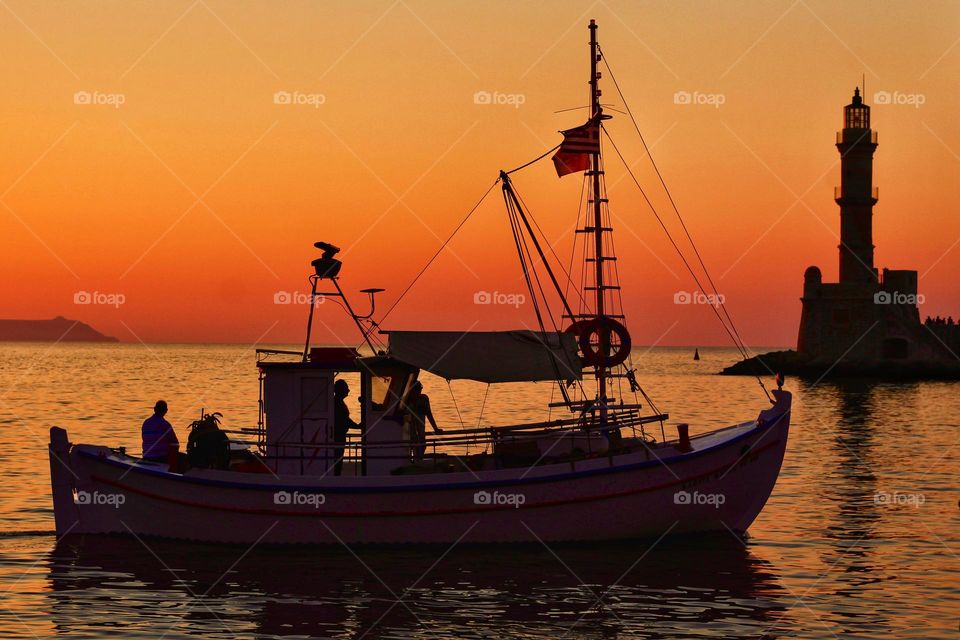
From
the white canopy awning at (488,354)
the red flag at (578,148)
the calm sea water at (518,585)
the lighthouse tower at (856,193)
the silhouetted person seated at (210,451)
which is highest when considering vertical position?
the lighthouse tower at (856,193)

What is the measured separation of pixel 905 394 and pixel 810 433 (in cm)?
4419

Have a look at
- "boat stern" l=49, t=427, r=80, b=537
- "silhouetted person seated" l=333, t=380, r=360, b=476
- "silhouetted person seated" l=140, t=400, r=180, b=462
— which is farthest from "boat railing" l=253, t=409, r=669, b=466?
"boat stern" l=49, t=427, r=80, b=537

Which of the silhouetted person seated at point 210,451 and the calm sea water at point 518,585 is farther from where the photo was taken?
the silhouetted person seated at point 210,451

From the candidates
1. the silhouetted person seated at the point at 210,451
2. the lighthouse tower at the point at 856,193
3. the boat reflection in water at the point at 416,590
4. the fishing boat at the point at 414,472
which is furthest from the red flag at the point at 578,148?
the lighthouse tower at the point at 856,193

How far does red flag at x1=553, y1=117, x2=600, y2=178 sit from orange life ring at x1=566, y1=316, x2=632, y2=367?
322 centimetres

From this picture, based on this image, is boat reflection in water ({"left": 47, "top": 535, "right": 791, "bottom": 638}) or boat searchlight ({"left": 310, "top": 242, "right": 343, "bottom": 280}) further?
boat searchlight ({"left": 310, "top": 242, "right": 343, "bottom": 280})

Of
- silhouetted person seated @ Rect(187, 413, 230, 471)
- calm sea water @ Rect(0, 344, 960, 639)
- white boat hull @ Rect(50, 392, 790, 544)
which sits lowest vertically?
calm sea water @ Rect(0, 344, 960, 639)

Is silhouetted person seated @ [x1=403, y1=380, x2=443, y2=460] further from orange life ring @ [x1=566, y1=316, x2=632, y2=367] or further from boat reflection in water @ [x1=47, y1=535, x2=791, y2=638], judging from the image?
orange life ring @ [x1=566, y1=316, x2=632, y2=367]

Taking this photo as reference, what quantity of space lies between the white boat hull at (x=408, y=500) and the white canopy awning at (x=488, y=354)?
1847 mm

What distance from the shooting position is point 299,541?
20.2 meters

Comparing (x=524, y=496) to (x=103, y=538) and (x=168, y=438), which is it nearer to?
(x=168, y=438)

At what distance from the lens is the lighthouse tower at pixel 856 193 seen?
3841 inches

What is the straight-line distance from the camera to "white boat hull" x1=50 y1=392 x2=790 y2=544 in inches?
779

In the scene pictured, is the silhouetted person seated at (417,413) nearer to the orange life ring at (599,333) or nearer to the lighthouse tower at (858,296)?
the orange life ring at (599,333)
